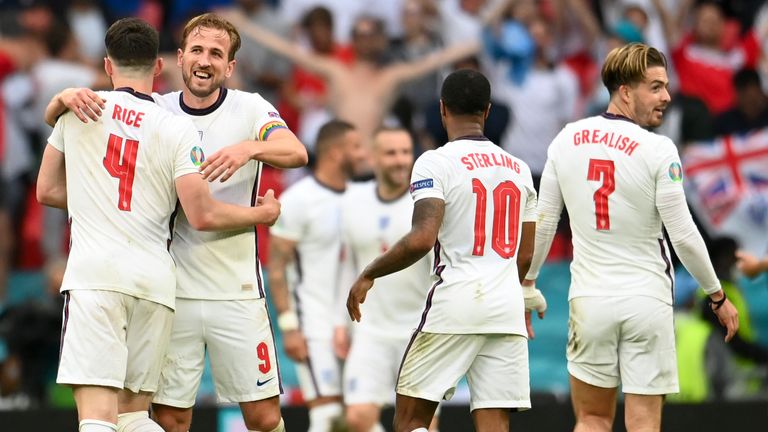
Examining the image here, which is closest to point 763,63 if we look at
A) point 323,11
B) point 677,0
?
point 677,0

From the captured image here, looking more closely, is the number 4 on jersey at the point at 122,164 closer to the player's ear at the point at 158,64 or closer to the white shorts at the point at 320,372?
the player's ear at the point at 158,64

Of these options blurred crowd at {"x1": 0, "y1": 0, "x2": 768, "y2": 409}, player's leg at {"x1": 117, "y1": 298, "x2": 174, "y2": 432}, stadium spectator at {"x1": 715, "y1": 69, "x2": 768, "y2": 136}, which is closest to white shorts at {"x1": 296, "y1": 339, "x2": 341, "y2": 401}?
blurred crowd at {"x1": 0, "y1": 0, "x2": 768, "y2": 409}

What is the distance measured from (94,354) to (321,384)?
3979 millimetres

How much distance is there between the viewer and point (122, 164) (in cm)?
718

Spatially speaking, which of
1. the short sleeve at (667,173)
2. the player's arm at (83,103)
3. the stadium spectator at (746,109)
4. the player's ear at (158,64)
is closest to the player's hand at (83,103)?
the player's arm at (83,103)

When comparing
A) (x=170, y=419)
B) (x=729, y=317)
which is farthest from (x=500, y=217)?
(x=170, y=419)

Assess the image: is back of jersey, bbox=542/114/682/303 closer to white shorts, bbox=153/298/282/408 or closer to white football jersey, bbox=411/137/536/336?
white football jersey, bbox=411/137/536/336

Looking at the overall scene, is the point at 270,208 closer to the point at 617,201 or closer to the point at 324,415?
the point at 617,201

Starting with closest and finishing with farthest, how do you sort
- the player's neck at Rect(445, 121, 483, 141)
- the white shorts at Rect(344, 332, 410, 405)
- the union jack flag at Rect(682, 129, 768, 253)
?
1. the player's neck at Rect(445, 121, 483, 141)
2. the white shorts at Rect(344, 332, 410, 405)
3. the union jack flag at Rect(682, 129, 768, 253)

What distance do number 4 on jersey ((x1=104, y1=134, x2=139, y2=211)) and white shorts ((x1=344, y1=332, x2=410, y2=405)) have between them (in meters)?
3.57

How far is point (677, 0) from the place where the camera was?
14.7m

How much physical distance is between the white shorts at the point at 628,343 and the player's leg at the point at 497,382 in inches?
24.7

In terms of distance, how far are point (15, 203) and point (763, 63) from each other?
25.1ft

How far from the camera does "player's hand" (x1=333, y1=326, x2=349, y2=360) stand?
36.0 ft
